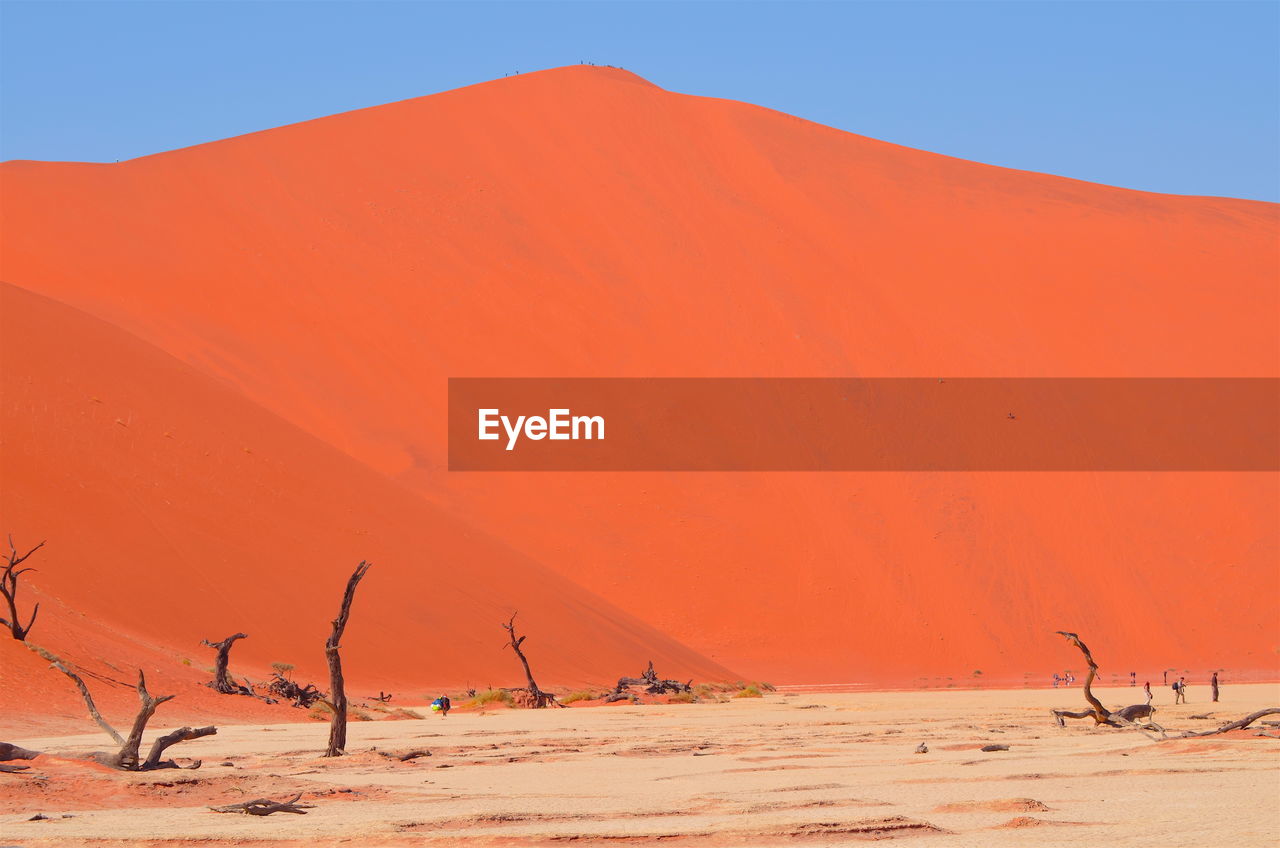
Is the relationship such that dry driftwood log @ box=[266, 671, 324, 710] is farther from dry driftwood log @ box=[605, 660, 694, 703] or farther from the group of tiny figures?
Answer: the group of tiny figures

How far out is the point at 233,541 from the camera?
32.8 meters

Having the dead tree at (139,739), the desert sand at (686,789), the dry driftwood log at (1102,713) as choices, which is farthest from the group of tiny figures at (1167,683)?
the dead tree at (139,739)

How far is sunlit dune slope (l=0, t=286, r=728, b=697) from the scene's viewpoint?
29703 mm

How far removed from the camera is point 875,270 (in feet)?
197

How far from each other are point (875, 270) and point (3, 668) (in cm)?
4331

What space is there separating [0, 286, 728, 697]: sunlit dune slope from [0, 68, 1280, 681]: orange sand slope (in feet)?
0.87

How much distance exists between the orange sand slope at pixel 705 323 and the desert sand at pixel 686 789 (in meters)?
15.6

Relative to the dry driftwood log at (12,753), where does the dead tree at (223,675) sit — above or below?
above

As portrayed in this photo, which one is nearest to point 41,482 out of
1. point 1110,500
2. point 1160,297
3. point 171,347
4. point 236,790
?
point 171,347

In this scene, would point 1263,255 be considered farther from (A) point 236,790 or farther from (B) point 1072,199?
(A) point 236,790

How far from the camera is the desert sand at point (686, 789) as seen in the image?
382 inches

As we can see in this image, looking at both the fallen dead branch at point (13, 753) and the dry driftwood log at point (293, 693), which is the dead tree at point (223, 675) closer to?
the dry driftwood log at point (293, 693)

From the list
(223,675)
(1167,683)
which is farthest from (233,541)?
(1167,683)

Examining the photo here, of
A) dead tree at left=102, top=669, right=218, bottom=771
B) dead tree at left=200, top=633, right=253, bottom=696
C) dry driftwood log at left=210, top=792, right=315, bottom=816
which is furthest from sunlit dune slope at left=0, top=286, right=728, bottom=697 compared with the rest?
dry driftwood log at left=210, top=792, right=315, bottom=816
